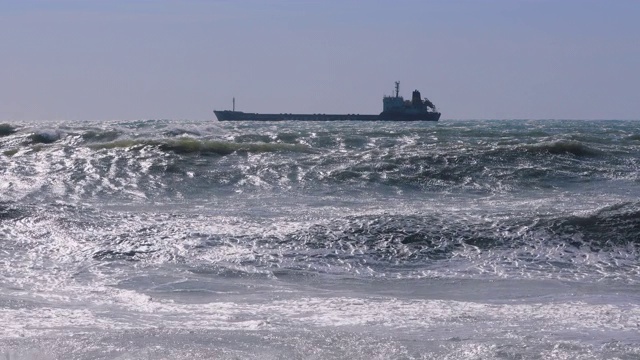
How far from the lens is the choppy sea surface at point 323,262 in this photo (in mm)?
5230

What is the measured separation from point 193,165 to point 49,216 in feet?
23.9

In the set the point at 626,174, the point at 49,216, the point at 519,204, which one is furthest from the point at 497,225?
the point at 626,174

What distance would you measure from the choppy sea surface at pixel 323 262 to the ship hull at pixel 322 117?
1977 inches

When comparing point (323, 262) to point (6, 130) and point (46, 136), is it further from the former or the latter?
point (6, 130)

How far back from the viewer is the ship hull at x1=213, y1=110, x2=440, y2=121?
66938mm

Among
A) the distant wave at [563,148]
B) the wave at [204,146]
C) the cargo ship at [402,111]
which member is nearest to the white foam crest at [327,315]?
the distant wave at [563,148]

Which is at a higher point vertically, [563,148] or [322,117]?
[563,148]

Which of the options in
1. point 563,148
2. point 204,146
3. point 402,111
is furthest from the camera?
point 402,111

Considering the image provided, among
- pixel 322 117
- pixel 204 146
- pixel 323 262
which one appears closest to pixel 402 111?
pixel 322 117

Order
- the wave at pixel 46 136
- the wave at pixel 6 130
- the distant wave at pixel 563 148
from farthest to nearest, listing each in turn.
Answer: the wave at pixel 6 130 < the wave at pixel 46 136 < the distant wave at pixel 563 148

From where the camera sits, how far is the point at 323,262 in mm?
8055

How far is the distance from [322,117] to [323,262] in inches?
2487

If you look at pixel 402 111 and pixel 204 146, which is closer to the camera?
pixel 204 146

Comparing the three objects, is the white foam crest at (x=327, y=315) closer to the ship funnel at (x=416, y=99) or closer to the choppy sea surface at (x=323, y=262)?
the choppy sea surface at (x=323, y=262)
